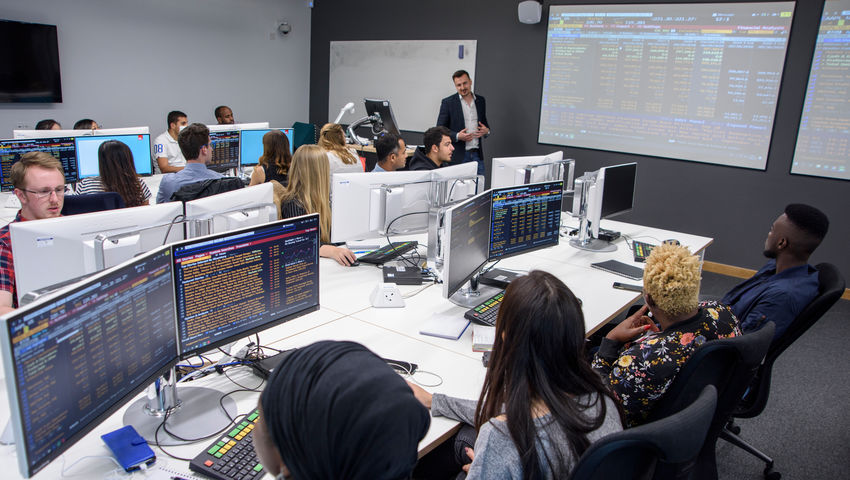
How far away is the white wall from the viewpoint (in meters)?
5.93

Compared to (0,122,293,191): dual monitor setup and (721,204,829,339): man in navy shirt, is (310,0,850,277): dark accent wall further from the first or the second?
(721,204,829,339): man in navy shirt

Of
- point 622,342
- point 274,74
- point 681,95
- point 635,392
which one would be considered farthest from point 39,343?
point 274,74

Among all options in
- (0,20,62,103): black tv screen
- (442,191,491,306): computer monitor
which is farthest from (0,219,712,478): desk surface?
(0,20,62,103): black tv screen

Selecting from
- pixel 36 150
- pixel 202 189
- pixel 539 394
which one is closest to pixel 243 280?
pixel 539 394

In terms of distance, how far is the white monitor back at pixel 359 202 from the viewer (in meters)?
2.68

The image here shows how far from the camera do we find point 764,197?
16.3 ft

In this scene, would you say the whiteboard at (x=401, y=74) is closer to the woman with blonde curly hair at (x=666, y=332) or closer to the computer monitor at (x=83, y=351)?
the woman with blonde curly hair at (x=666, y=332)

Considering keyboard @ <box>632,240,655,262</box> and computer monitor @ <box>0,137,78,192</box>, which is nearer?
keyboard @ <box>632,240,655,262</box>

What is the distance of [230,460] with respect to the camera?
1335 millimetres

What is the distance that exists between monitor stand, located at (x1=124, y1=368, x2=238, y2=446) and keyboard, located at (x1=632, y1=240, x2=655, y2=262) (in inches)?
94.5

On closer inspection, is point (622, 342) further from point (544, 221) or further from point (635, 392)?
point (544, 221)

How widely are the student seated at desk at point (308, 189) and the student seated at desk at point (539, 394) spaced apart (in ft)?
5.36

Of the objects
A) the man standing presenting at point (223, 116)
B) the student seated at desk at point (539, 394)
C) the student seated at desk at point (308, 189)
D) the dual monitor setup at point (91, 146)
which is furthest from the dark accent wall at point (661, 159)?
the student seated at desk at point (539, 394)

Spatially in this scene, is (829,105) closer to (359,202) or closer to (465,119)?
(465,119)
